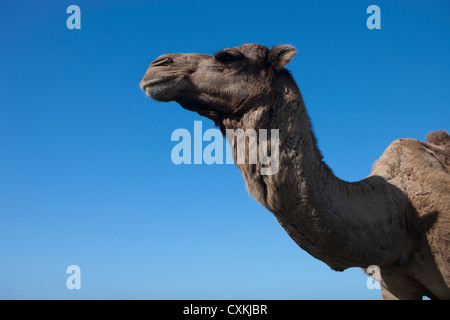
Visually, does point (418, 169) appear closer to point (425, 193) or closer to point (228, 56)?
point (425, 193)

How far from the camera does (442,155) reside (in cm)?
652

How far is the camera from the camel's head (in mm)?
4949

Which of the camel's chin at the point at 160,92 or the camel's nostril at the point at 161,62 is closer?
the camel's chin at the point at 160,92

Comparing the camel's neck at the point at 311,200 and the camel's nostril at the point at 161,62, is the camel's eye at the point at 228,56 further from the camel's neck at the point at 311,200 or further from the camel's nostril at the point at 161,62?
the camel's neck at the point at 311,200

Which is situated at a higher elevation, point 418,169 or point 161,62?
point 161,62

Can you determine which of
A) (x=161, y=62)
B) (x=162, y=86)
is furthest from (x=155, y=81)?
(x=161, y=62)

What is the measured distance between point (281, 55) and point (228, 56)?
2.05 feet

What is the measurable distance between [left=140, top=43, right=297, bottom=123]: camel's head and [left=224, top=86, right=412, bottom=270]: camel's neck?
0.69 ft

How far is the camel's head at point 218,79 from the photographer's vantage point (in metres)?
4.95

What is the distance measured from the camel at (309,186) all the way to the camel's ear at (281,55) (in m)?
0.01

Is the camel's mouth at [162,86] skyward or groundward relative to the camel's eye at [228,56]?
groundward

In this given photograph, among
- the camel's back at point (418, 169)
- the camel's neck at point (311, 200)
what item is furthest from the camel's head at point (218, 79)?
the camel's back at point (418, 169)

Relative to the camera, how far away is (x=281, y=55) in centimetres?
519

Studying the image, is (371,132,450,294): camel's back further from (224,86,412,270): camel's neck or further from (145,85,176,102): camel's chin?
(145,85,176,102): camel's chin
